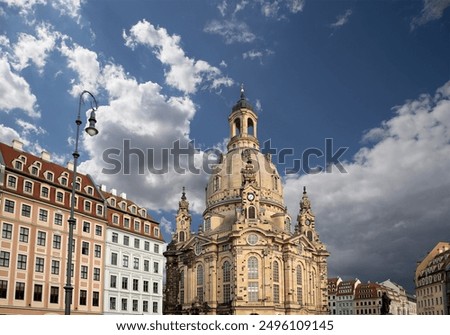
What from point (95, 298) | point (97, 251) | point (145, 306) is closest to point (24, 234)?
point (97, 251)

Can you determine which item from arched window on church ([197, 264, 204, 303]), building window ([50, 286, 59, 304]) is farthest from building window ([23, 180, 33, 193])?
arched window on church ([197, 264, 204, 303])

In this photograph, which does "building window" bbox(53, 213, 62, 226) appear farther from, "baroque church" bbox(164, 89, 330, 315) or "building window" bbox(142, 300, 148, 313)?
"baroque church" bbox(164, 89, 330, 315)

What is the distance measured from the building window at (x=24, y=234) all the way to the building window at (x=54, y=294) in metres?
6.05

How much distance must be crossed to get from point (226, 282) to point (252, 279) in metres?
5.37

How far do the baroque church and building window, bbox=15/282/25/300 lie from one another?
40126mm

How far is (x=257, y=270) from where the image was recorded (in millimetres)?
80562

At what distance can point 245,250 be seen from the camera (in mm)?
81188

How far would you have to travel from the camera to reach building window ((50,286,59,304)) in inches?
1881

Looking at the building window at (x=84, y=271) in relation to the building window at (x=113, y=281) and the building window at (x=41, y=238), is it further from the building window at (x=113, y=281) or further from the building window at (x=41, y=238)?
the building window at (x=41, y=238)

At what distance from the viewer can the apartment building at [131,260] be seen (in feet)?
182

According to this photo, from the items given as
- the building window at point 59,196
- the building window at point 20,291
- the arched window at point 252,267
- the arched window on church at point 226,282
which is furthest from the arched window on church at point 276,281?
the building window at point 20,291

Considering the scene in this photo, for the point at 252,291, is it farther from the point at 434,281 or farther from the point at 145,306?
the point at 434,281
